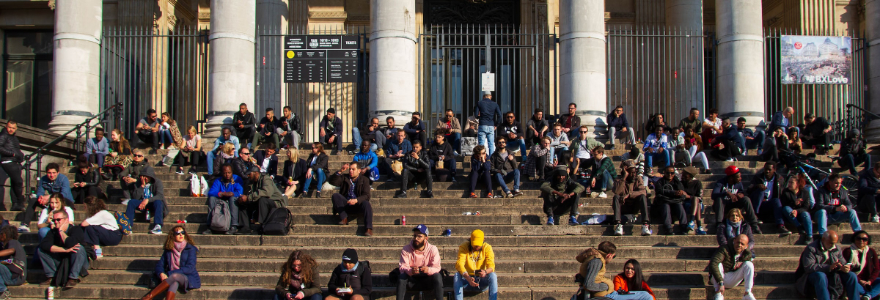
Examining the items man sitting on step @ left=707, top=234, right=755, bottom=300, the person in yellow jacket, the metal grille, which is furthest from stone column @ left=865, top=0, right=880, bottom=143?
the person in yellow jacket

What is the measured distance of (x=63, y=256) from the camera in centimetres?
1066

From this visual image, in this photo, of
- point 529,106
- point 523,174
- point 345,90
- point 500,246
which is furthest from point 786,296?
point 345,90

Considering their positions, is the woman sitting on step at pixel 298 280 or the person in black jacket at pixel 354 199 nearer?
the woman sitting on step at pixel 298 280

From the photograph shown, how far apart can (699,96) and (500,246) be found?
9625 mm

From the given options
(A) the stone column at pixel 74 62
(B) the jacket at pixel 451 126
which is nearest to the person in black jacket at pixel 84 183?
(A) the stone column at pixel 74 62

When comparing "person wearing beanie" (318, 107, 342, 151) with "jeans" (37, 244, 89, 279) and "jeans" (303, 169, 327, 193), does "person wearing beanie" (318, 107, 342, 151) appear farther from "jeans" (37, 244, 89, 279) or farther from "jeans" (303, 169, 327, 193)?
"jeans" (37, 244, 89, 279)

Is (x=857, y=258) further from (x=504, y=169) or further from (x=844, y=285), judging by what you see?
(x=504, y=169)

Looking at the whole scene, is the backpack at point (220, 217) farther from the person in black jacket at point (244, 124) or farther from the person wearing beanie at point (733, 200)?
the person wearing beanie at point (733, 200)

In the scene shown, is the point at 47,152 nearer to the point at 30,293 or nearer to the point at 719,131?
the point at 30,293

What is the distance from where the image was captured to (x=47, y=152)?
15867mm

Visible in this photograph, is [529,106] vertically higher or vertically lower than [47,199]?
higher

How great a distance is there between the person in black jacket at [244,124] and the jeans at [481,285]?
808 cm

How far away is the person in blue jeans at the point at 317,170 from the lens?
13.7 m

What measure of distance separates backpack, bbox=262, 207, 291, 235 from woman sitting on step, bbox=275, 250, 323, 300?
2.36 metres
